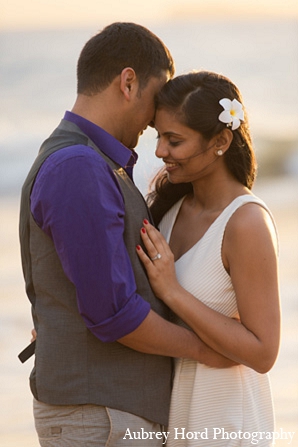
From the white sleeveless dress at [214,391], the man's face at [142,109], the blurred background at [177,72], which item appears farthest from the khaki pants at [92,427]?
the blurred background at [177,72]

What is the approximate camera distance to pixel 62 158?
8.87ft

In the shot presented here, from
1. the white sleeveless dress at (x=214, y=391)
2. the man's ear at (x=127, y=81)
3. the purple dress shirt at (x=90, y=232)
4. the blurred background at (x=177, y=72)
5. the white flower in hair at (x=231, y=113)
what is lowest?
the blurred background at (x=177, y=72)

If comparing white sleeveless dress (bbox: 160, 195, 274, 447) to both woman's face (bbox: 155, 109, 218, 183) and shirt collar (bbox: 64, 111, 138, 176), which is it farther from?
shirt collar (bbox: 64, 111, 138, 176)

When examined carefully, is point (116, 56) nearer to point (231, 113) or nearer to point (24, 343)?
point (231, 113)

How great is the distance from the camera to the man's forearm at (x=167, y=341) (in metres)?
2.81

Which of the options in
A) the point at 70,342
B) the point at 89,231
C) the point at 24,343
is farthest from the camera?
the point at 24,343

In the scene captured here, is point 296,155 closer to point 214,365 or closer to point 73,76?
point 73,76

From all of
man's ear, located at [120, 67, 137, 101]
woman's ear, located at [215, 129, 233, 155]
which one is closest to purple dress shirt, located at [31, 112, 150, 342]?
man's ear, located at [120, 67, 137, 101]

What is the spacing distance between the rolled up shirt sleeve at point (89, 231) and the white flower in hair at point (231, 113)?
23.6 inches

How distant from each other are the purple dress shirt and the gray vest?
0.28 feet

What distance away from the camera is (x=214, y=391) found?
311 centimetres

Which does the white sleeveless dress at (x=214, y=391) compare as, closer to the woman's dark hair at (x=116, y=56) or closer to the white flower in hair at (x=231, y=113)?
the white flower in hair at (x=231, y=113)

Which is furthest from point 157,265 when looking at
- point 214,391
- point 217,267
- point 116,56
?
point 116,56

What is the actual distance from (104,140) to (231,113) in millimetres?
499
